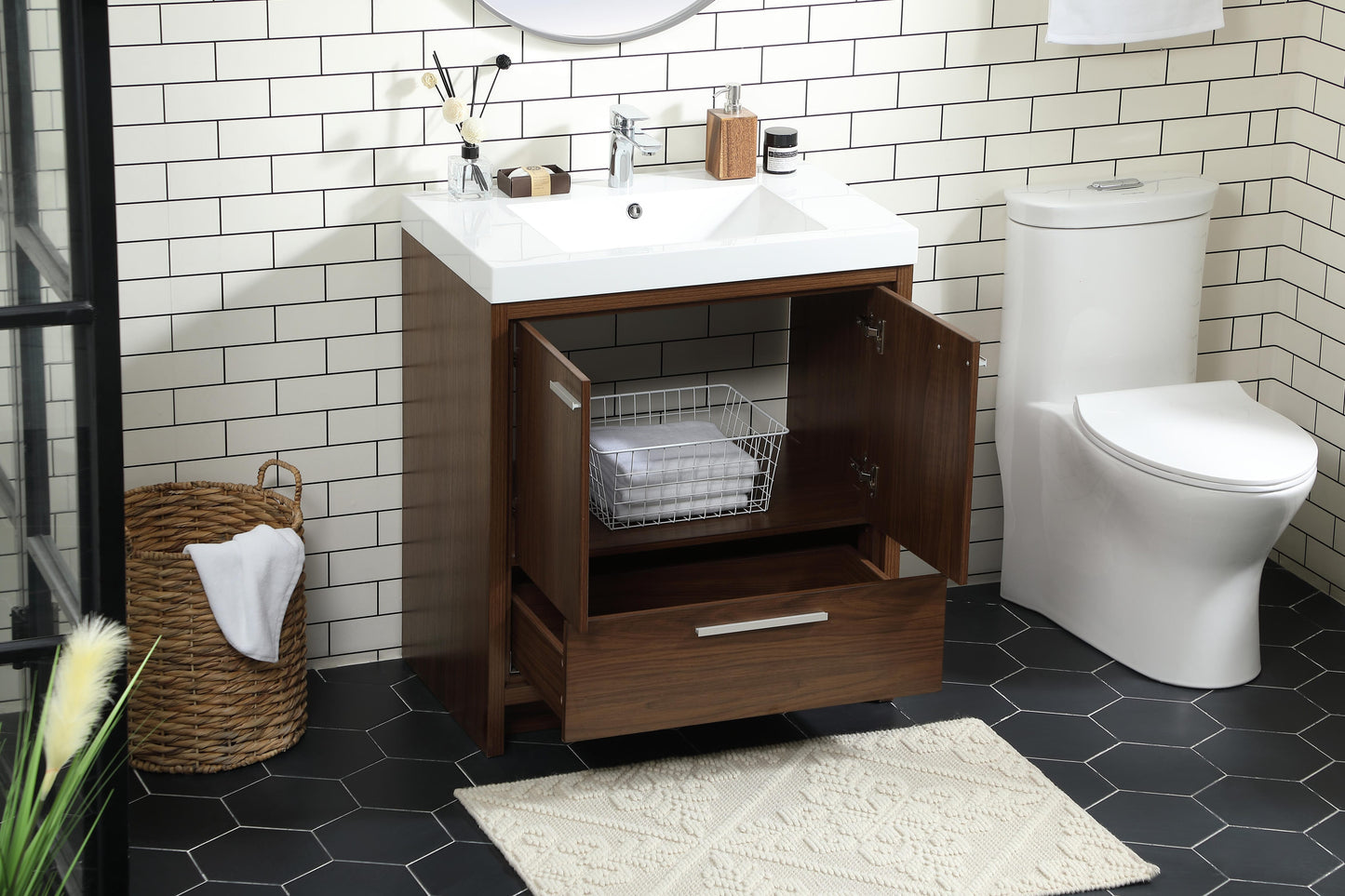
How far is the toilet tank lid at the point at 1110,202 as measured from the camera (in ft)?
Answer: 10.8

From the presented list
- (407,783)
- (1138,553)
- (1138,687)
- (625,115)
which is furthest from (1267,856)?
(625,115)

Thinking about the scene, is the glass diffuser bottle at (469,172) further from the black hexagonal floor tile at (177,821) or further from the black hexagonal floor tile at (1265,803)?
the black hexagonal floor tile at (1265,803)

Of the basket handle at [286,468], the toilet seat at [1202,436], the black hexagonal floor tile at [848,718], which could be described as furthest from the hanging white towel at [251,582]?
the toilet seat at [1202,436]

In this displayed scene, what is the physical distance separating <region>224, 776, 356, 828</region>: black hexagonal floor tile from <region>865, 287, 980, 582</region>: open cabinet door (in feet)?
3.45

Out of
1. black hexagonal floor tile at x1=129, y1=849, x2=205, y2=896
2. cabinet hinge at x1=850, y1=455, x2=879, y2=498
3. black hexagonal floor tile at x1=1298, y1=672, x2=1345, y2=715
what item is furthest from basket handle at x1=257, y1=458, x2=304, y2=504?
black hexagonal floor tile at x1=1298, y1=672, x2=1345, y2=715

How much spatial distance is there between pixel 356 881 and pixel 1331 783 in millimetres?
1667

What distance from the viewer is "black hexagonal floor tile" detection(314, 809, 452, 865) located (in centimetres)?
267

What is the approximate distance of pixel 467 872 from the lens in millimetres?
2637

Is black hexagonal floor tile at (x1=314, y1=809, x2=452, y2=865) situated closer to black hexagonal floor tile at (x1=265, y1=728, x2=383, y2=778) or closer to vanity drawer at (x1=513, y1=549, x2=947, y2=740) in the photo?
black hexagonal floor tile at (x1=265, y1=728, x2=383, y2=778)

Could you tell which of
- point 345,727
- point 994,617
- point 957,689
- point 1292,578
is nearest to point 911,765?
point 957,689

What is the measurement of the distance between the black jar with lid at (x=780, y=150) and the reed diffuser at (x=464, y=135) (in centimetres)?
51

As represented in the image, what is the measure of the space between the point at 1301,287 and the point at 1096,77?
2.22ft

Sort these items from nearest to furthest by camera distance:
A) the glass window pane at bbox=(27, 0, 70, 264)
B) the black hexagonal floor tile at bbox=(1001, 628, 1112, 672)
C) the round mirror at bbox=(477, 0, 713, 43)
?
the glass window pane at bbox=(27, 0, 70, 264) → the round mirror at bbox=(477, 0, 713, 43) → the black hexagonal floor tile at bbox=(1001, 628, 1112, 672)

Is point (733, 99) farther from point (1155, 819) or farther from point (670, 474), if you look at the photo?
point (1155, 819)
